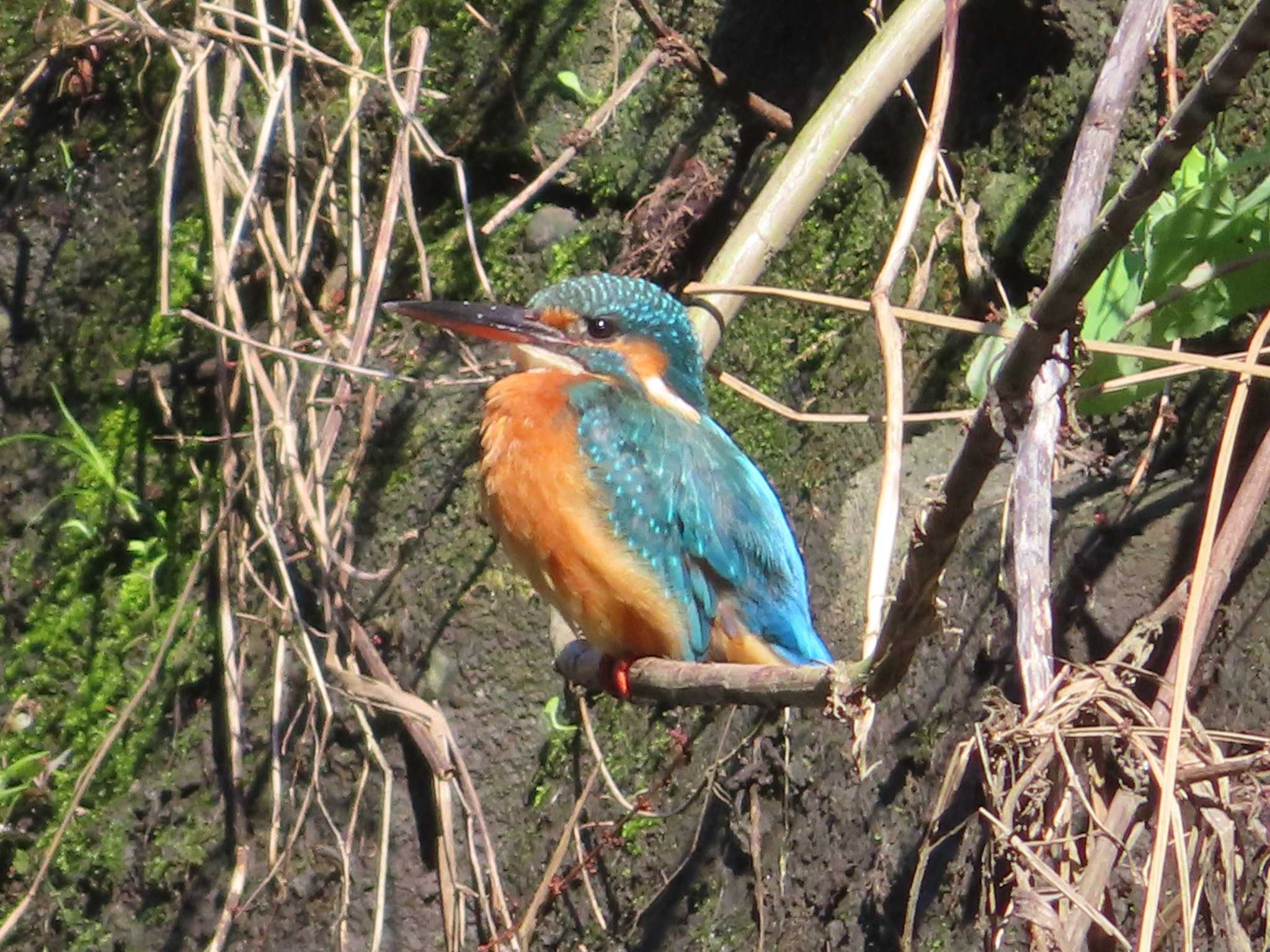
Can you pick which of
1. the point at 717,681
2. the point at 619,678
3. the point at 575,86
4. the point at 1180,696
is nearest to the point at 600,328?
the point at 575,86

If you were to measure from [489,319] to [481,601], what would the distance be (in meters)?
0.53

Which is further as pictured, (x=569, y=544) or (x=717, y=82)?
(x=717, y=82)

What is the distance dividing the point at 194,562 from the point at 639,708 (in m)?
0.80

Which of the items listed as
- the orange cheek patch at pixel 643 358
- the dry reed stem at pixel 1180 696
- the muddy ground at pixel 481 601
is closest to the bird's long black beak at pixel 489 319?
the orange cheek patch at pixel 643 358

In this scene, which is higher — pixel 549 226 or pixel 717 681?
pixel 549 226

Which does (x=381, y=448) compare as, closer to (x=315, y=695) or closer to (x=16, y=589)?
(x=315, y=695)

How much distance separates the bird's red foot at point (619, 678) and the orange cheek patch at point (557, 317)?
57 centimetres

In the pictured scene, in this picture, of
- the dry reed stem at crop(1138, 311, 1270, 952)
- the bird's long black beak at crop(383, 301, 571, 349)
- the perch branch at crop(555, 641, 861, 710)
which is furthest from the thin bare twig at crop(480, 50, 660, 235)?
the dry reed stem at crop(1138, 311, 1270, 952)

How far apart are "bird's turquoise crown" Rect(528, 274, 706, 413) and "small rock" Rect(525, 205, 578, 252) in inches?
8.3

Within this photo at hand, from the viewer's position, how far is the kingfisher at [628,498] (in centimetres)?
211

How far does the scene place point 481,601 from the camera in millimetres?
2408

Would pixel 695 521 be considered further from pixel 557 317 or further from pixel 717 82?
pixel 717 82

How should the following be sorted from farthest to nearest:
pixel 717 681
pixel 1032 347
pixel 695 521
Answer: pixel 695 521, pixel 717 681, pixel 1032 347

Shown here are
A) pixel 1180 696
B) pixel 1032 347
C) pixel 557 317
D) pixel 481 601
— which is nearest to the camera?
pixel 1032 347
